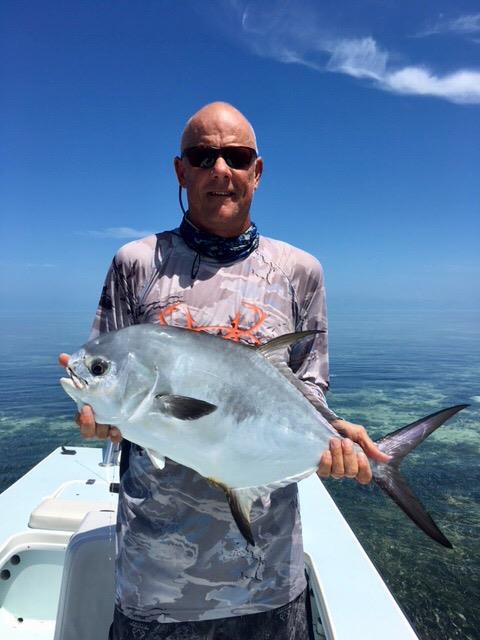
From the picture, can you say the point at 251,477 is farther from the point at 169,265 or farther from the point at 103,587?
the point at 103,587

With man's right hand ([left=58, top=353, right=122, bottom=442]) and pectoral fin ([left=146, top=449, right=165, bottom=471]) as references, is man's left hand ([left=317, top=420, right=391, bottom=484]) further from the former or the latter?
man's right hand ([left=58, top=353, right=122, bottom=442])

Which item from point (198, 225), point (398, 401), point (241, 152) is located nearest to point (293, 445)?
point (198, 225)

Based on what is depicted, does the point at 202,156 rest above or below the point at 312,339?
above

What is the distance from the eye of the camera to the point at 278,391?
65.4 inches

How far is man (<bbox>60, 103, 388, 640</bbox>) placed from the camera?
175 centimetres

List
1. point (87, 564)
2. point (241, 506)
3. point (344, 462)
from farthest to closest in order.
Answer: point (87, 564) → point (344, 462) → point (241, 506)

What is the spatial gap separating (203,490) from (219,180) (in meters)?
1.17

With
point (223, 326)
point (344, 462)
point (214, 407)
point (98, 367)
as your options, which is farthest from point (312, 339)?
point (98, 367)

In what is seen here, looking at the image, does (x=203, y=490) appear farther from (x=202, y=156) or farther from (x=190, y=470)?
(x=202, y=156)

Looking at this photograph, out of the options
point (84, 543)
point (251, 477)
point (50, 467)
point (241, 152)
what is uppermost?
point (241, 152)

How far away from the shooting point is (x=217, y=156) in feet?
6.10

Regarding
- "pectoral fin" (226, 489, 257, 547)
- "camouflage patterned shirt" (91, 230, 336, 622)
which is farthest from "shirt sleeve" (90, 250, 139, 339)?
"pectoral fin" (226, 489, 257, 547)

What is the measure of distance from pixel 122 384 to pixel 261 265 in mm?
786

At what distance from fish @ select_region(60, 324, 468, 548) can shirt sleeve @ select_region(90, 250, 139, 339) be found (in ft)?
1.16
